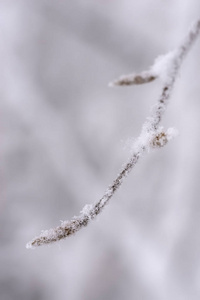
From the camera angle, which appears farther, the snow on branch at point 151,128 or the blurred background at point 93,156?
the blurred background at point 93,156

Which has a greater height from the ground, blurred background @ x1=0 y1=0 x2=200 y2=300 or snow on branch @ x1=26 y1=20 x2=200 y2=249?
blurred background @ x1=0 y1=0 x2=200 y2=300

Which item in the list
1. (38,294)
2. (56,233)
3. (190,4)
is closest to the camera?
(56,233)

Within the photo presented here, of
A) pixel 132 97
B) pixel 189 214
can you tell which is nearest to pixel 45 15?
pixel 132 97

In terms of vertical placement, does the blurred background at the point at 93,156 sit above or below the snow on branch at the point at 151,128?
above

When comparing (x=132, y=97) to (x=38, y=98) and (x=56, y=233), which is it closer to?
(x=38, y=98)
